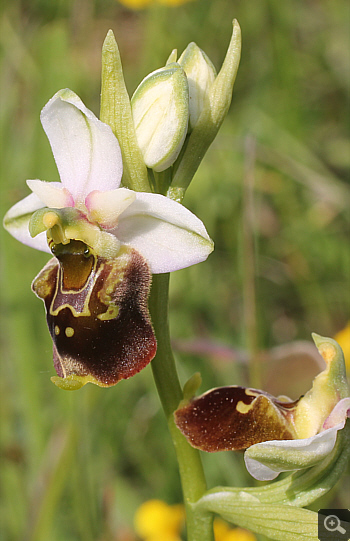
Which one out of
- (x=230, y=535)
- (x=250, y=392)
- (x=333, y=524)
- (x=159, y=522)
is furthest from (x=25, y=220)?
(x=230, y=535)

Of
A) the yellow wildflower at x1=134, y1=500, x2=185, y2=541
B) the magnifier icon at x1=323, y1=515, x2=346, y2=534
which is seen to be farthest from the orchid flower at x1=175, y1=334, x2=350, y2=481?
the yellow wildflower at x1=134, y1=500, x2=185, y2=541

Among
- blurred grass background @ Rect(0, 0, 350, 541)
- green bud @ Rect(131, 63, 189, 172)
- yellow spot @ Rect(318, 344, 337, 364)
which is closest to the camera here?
green bud @ Rect(131, 63, 189, 172)

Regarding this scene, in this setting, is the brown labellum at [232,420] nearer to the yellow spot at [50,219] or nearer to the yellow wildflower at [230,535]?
the yellow spot at [50,219]

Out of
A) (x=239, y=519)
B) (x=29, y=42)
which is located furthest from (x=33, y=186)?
(x=29, y=42)

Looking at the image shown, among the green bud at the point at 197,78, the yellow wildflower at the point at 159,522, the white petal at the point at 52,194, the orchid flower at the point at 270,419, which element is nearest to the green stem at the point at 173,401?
the orchid flower at the point at 270,419

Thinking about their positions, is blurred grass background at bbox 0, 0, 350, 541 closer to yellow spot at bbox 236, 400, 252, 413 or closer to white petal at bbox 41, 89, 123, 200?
yellow spot at bbox 236, 400, 252, 413

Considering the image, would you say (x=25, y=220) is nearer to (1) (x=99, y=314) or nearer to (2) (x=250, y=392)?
(1) (x=99, y=314)

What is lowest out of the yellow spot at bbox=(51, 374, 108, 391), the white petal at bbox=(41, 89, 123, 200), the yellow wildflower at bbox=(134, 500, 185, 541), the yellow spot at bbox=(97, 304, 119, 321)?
the yellow wildflower at bbox=(134, 500, 185, 541)

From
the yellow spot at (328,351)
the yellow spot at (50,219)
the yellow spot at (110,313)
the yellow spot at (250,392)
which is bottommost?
the yellow spot at (250,392)
